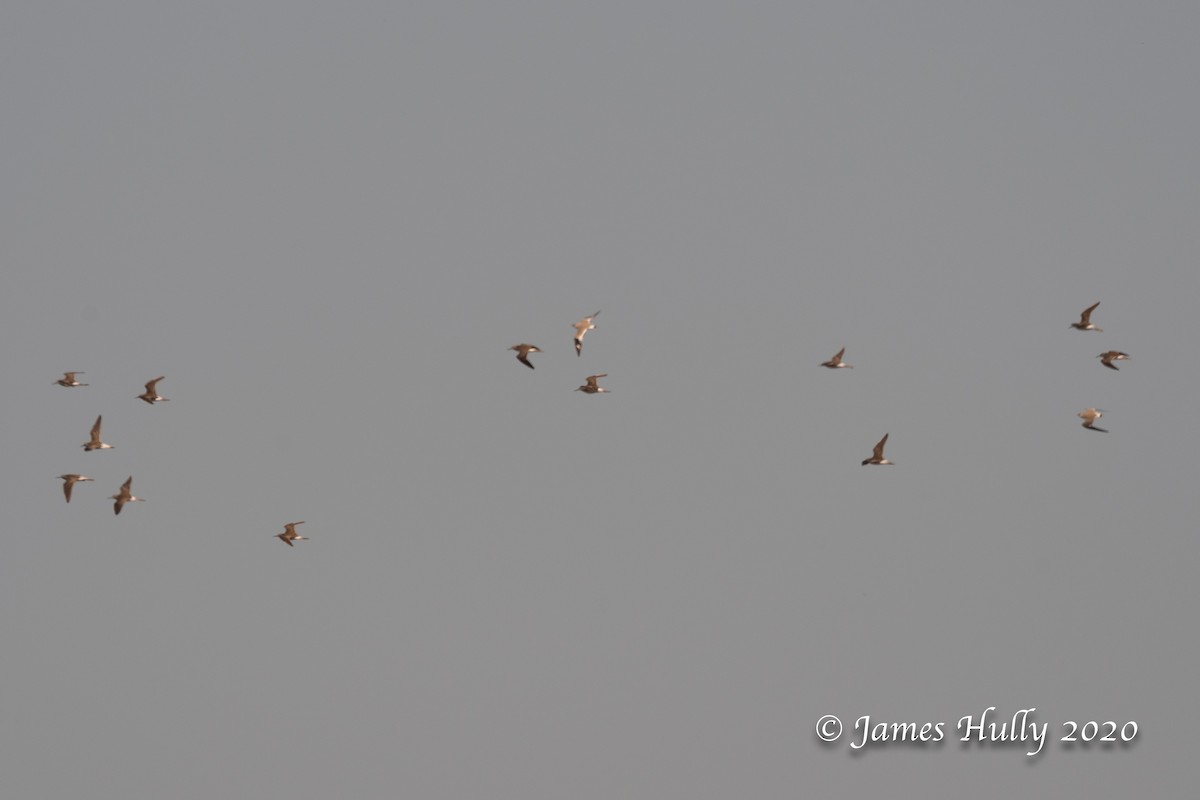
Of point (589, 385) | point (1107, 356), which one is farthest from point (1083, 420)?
point (589, 385)

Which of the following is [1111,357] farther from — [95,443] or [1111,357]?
[95,443]

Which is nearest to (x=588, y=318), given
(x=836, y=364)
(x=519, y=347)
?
(x=519, y=347)

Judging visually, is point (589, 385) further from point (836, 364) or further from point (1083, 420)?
point (1083, 420)

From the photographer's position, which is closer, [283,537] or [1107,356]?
[1107,356]

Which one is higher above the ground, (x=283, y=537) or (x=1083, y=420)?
(x=1083, y=420)

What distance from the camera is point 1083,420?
96.2m

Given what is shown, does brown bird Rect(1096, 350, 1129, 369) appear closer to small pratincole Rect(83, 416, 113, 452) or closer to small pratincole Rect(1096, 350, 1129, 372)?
small pratincole Rect(1096, 350, 1129, 372)

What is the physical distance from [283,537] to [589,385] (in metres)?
13.1

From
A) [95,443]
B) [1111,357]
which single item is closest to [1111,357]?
[1111,357]

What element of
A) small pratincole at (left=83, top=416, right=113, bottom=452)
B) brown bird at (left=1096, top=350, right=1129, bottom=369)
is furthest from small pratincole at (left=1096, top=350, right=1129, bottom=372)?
small pratincole at (left=83, top=416, right=113, bottom=452)

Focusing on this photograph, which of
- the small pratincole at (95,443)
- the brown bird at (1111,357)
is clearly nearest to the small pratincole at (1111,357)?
the brown bird at (1111,357)

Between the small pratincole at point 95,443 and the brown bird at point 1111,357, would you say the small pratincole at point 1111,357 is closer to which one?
the brown bird at point 1111,357

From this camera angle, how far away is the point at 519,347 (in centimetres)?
9556

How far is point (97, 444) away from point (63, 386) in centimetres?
425
